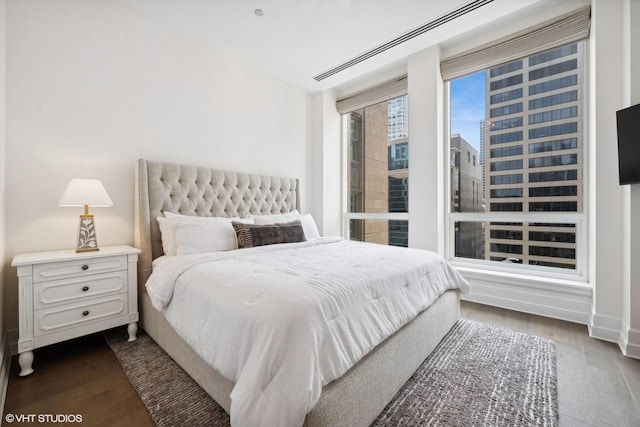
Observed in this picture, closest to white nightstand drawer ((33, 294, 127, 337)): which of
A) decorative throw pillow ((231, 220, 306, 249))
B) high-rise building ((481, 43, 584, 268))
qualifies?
decorative throw pillow ((231, 220, 306, 249))

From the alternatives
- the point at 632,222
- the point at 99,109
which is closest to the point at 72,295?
the point at 99,109

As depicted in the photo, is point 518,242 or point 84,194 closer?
Result: point 84,194

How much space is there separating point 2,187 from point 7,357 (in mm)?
1116

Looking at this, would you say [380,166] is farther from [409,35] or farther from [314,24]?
[314,24]

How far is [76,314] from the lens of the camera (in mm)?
1838

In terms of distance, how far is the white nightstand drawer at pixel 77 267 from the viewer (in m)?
1.71

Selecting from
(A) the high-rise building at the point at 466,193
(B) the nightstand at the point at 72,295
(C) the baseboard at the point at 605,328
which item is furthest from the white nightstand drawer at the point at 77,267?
(C) the baseboard at the point at 605,328

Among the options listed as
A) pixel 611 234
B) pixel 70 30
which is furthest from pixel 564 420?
pixel 70 30

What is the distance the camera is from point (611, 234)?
2186mm

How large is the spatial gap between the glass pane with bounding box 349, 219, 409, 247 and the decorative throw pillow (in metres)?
1.71

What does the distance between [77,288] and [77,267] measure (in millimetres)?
142

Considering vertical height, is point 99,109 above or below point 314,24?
below

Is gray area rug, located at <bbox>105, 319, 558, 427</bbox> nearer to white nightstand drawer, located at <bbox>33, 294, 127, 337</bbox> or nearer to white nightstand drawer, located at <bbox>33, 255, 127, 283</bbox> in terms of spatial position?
white nightstand drawer, located at <bbox>33, 294, 127, 337</bbox>

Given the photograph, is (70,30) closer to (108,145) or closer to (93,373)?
(108,145)
